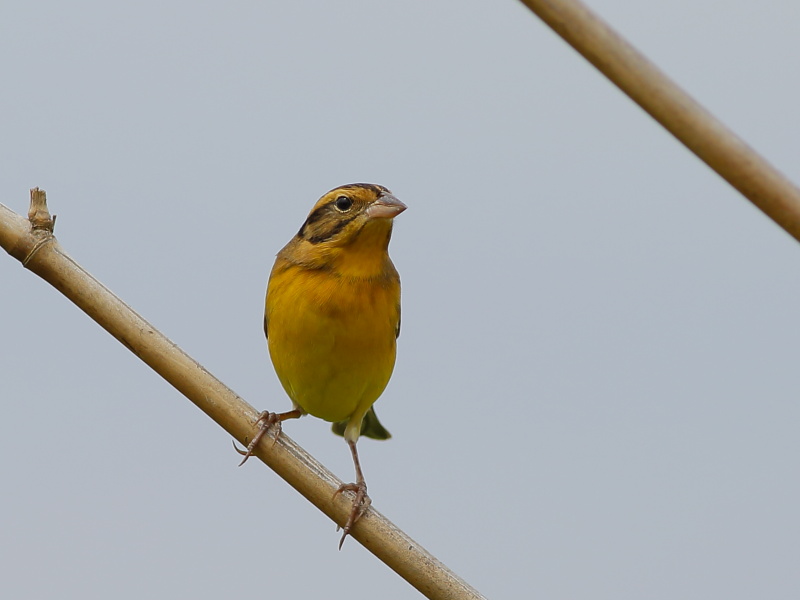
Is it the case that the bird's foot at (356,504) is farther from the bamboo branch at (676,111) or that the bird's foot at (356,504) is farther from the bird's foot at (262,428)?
the bamboo branch at (676,111)

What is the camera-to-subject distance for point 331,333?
4930 millimetres

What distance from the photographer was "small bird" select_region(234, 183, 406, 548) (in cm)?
484

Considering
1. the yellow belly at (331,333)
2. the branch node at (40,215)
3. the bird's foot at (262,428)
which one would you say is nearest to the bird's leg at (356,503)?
the bird's foot at (262,428)

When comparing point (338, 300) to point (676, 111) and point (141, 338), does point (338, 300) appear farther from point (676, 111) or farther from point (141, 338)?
point (676, 111)

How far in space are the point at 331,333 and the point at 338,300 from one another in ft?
0.54

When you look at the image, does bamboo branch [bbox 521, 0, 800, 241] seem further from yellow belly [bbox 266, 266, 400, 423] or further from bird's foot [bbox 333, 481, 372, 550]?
yellow belly [bbox 266, 266, 400, 423]

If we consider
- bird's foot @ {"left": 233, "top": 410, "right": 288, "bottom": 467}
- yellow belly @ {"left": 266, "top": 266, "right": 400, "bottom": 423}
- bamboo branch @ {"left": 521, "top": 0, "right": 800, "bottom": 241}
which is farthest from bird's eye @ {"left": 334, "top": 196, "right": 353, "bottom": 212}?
bamboo branch @ {"left": 521, "top": 0, "right": 800, "bottom": 241}

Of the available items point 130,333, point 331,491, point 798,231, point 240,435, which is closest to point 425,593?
point 331,491

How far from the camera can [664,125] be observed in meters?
1.81

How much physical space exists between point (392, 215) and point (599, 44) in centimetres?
282

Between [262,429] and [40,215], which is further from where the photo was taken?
[262,429]

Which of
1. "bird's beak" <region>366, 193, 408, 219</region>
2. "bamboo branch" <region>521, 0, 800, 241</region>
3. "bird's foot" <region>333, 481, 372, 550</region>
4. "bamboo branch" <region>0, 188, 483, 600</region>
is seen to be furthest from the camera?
"bird's beak" <region>366, 193, 408, 219</region>

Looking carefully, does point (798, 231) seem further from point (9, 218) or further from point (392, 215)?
point (392, 215)

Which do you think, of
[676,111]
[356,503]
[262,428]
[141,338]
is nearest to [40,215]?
[141,338]
